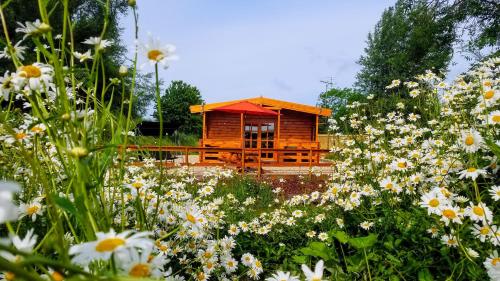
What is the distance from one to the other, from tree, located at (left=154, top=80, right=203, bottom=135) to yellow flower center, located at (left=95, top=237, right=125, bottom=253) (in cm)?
3847

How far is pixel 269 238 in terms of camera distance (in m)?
3.26

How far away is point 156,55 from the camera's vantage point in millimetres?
900

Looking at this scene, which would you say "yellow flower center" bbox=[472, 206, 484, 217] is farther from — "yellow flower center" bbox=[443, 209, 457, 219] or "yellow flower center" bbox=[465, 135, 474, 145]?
"yellow flower center" bbox=[465, 135, 474, 145]

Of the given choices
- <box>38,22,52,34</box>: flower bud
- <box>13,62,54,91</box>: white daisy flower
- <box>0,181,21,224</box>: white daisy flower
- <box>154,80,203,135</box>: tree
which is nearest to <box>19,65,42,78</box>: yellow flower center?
<box>13,62,54,91</box>: white daisy flower

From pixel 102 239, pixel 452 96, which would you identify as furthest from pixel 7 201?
pixel 452 96

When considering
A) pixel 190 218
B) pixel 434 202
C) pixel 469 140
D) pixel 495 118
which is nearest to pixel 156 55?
pixel 190 218

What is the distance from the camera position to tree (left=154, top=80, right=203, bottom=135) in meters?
39.8

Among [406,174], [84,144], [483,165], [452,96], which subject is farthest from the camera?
[452,96]

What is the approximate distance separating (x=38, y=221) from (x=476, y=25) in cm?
1834

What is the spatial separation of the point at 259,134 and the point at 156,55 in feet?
47.6

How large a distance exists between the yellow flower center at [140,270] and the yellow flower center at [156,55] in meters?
0.50

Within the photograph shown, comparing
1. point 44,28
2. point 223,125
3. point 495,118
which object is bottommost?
point 495,118

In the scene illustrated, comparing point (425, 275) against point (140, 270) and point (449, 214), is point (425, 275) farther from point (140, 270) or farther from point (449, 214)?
point (140, 270)

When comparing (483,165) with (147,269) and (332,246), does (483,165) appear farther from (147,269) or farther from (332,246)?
(147,269)
